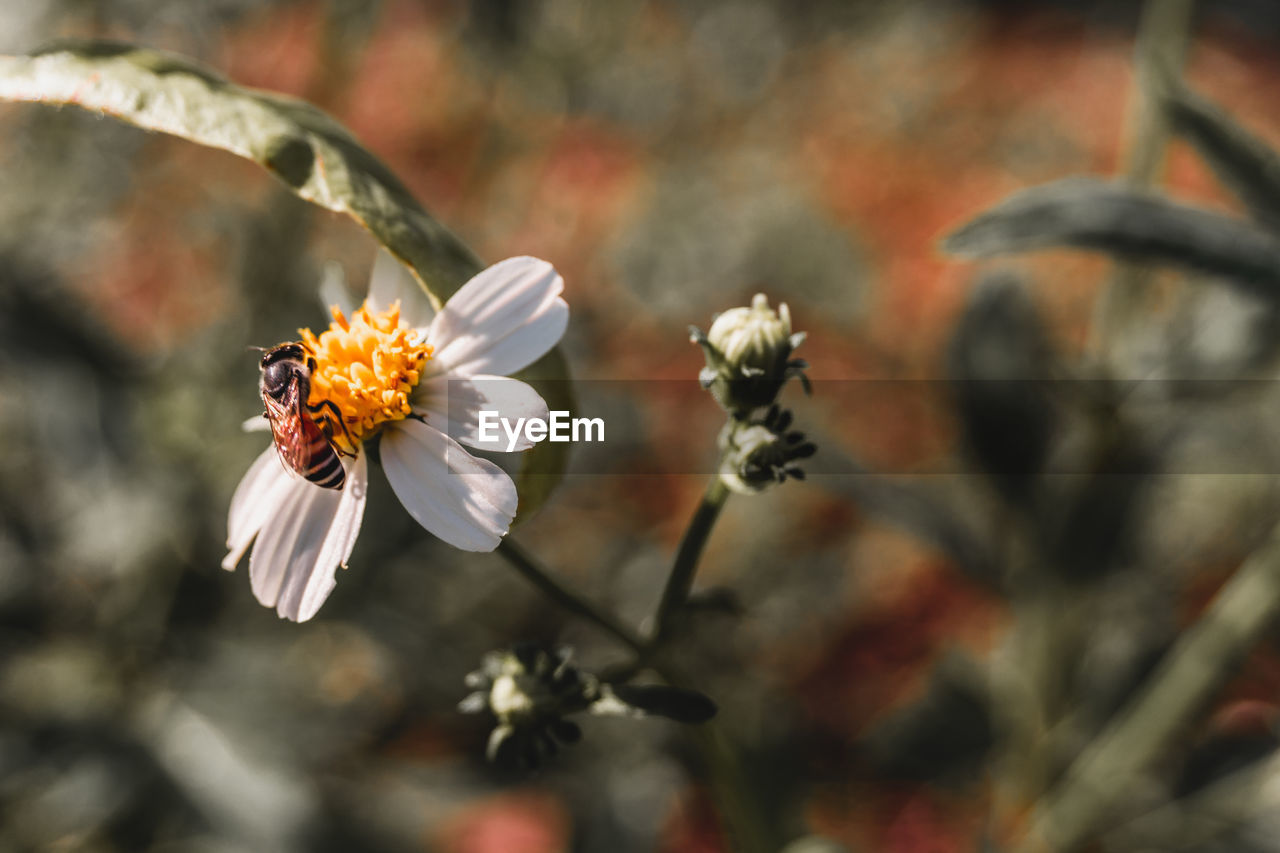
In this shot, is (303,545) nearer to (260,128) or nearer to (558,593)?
(558,593)

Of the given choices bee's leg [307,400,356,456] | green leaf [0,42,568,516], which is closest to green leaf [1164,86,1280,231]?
green leaf [0,42,568,516]

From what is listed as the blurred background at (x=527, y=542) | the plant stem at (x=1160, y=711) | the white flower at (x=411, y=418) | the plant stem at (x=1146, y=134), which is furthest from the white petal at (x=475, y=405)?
the plant stem at (x=1160, y=711)

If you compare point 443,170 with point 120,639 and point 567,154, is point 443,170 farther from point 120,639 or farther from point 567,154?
point 120,639

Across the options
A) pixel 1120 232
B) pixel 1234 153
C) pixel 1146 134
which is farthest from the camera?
pixel 1146 134

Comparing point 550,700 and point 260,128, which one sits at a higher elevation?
point 260,128

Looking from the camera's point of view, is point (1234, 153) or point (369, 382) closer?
point (369, 382)

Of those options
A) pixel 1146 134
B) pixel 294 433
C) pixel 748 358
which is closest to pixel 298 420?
pixel 294 433

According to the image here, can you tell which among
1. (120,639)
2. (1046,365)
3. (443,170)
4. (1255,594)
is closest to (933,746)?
(1255,594)
